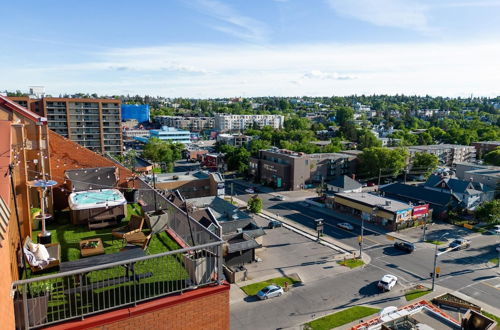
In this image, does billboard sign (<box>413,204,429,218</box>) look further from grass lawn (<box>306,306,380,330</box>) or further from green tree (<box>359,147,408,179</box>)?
grass lawn (<box>306,306,380,330</box>)

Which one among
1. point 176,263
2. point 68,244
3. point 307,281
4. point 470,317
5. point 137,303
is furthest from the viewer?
point 307,281

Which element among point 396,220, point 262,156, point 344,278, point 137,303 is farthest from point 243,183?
point 137,303

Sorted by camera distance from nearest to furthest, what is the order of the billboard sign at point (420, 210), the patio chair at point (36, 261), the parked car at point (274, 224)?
the patio chair at point (36, 261)
the parked car at point (274, 224)
the billboard sign at point (420, 210)

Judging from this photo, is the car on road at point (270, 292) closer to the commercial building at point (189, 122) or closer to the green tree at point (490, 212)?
the green tree at point (490, 212)

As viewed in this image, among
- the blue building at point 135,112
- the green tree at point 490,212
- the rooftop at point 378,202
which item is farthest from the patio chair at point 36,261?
the blue building at point 135,112

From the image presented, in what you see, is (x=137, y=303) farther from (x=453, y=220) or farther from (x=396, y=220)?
(x=453, y=220)

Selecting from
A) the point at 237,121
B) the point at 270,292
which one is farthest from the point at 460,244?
the point at 237,121
